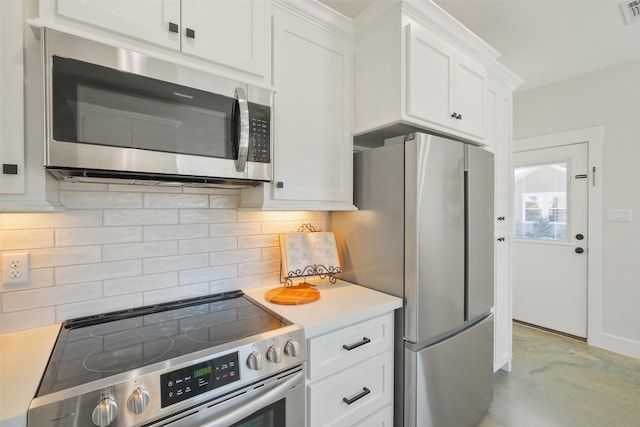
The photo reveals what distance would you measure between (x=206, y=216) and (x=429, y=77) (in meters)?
1.37

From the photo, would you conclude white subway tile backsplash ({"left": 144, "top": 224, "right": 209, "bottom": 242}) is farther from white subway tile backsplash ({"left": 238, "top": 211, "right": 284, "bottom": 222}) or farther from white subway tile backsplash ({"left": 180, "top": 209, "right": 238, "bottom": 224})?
white subway tile backsplash ({"left": 238, "top": 211, "right": 284, "bottom": 222})

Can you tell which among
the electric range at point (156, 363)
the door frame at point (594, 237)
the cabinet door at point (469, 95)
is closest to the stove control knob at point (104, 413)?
the electric range at point (156, 363)

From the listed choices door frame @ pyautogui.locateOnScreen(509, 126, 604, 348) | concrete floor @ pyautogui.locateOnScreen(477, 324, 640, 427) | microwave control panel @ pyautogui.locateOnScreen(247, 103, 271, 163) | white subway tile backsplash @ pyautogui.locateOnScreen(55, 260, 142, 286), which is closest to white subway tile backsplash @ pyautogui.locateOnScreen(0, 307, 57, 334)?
white subway tile backsplash @ pyautogui.locateOnScreen(55, 260, 142, 286)

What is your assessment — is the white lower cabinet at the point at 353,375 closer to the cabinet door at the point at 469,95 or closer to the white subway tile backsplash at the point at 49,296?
the white subway tile backsplash at the point at 49,296

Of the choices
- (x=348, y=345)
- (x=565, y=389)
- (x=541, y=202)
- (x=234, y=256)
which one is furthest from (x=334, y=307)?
(x=541, y=202)

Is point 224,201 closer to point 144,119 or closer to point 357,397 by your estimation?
point 144,119

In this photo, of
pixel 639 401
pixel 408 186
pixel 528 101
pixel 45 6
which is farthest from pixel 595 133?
pixel 45 6

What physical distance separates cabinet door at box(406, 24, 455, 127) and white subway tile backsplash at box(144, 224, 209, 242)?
3.93 ft

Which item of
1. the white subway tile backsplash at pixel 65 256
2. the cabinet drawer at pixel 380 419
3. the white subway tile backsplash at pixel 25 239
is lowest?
the cabinet drawer at pixel 380 419

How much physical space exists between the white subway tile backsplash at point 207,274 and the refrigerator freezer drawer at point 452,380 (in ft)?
3.23

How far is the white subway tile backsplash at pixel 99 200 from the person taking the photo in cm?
116

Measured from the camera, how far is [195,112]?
1101 millimetres

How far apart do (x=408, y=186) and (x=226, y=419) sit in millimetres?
1168

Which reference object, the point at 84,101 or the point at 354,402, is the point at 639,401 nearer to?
the point at 354,402
